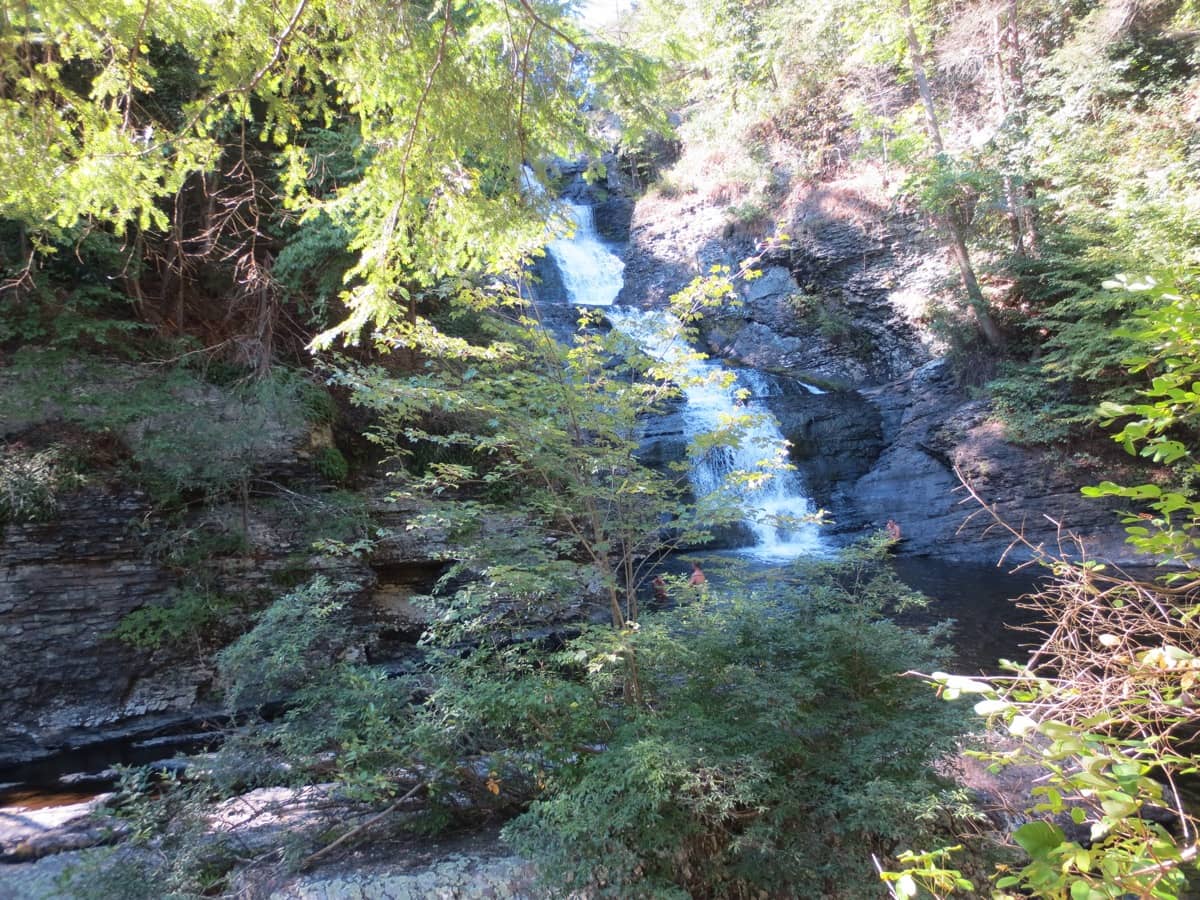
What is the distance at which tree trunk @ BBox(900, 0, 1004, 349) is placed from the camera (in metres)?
13.4

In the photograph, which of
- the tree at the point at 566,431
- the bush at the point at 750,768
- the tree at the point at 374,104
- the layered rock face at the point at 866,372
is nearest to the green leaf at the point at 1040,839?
the bush at the point at 750,768

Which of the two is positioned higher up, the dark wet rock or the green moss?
the green moss

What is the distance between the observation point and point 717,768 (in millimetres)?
3037

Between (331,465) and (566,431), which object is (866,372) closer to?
(331,465)

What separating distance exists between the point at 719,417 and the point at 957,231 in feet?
41.4

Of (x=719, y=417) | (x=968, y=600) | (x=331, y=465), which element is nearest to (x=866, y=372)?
(x=968, y=600)

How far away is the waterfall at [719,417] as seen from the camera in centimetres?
462

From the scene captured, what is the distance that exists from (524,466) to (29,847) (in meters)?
4.25

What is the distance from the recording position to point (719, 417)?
4586mm

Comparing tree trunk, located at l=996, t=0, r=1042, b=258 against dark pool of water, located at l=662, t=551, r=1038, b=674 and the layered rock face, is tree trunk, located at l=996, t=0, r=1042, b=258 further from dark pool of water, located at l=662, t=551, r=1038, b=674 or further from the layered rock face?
dark pool of water, located at l=662, t=551, r=1038, b=674

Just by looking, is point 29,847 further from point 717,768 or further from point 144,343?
point 144,343

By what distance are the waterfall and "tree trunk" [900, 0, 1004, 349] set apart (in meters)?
5.02

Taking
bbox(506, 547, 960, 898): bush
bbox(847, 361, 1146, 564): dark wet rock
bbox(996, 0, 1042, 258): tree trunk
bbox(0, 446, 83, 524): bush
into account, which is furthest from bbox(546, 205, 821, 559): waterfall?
bbox(996, 0, 1042, 258): tree trunk

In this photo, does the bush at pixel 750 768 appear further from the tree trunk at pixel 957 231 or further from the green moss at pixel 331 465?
the tree trunk at pixel 957 231
